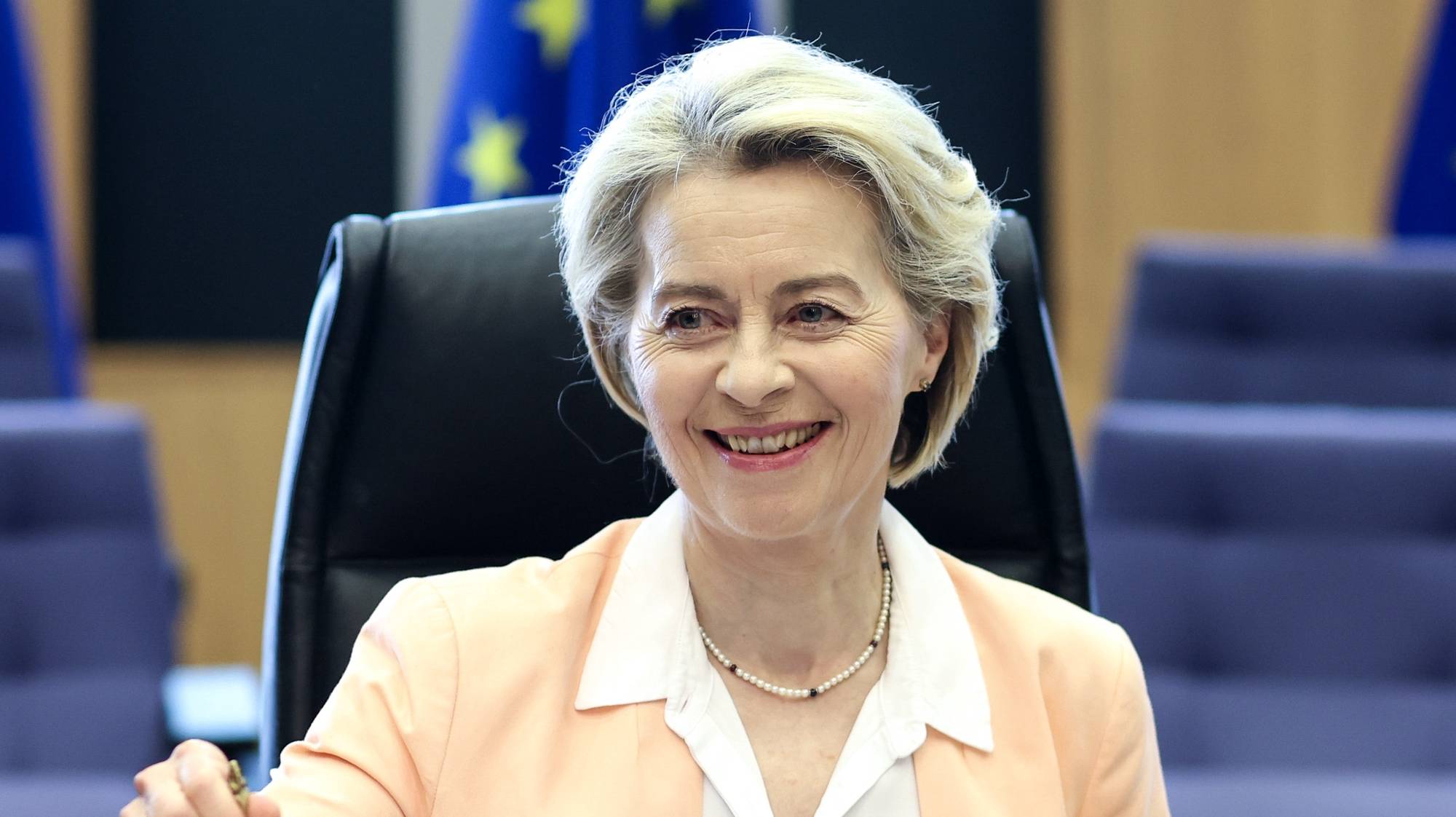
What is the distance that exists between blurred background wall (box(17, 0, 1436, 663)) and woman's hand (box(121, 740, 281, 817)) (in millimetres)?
3414

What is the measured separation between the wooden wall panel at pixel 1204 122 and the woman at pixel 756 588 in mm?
3257

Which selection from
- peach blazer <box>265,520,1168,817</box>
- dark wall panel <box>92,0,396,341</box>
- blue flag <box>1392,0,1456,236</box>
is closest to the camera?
peach blazer <box>265,520,1168,817</box>

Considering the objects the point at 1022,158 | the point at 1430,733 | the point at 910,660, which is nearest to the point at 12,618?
the point at 910,660

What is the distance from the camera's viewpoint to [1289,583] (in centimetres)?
244

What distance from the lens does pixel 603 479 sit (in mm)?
1459

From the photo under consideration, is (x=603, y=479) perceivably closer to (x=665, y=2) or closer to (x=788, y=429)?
(x=788, y=429)

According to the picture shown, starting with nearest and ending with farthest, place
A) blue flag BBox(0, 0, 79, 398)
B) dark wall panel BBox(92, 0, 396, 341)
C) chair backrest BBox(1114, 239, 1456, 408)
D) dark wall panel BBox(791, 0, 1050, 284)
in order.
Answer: chair backrest BBox(1114, 239, 1456, 408), blue flag BBox(0, 0, 79, 398), dark wall panel BBox(92, 0, 396, 341), dark wall panel BBox(791, 0, 1050, 284)

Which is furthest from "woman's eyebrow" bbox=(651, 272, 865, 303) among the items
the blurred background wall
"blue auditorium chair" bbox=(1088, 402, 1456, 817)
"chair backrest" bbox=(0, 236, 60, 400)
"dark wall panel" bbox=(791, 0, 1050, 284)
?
"dark wall panel" bbox=(791, 0, 1050, 284)

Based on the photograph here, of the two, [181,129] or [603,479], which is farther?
[181,129]

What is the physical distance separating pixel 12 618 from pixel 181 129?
2.36 m

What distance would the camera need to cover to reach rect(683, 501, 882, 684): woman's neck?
1339 millimetres

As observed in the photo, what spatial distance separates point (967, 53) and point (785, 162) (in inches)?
137

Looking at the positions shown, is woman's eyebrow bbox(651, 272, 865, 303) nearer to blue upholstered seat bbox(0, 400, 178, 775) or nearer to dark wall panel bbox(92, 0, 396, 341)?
blue upholstered seat bbox(0, 400, 178, 775)

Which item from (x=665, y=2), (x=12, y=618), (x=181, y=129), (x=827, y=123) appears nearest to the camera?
(x=827, y=123)
